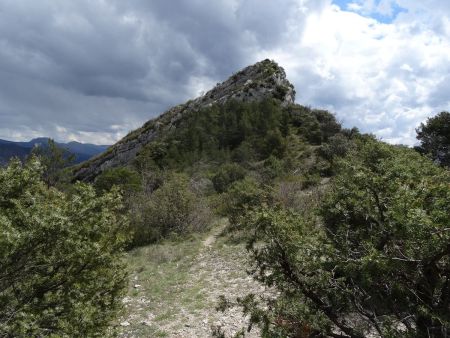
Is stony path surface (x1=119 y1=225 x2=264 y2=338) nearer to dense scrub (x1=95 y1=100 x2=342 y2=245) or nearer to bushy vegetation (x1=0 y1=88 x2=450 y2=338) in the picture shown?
bushy vegetation (x1=0 y1=88 x2=450 y2=338)

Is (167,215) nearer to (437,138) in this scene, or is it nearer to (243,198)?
(243,198)

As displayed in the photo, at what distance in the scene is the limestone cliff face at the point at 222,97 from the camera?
5306 cm

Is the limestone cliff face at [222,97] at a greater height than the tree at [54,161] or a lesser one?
greater

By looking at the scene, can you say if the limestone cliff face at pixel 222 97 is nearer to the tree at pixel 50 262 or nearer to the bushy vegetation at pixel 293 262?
the tree at pixel 50 262

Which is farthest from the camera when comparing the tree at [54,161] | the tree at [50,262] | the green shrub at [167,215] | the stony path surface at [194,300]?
the tree at [54,161]

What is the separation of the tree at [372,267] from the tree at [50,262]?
2.54 meters

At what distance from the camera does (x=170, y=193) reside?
1972 cm

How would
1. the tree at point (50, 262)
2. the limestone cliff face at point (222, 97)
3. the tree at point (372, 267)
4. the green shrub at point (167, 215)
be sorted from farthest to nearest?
the limestone cliff face at point (222, 97)
the green shrub at point (167, 215)
the tree at point (50, 262)
the tree at point (372, 267)

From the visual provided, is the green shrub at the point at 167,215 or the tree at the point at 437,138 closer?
the green shrub at the point at 167,215

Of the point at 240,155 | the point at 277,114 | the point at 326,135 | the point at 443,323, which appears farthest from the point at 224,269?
the point at 277,114

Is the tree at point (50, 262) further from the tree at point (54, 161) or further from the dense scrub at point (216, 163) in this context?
the tree at point (54, 161)

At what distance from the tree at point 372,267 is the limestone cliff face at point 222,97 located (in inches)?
1872

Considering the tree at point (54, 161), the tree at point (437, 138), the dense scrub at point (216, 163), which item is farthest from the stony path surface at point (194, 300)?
the tree at point (437, 138)

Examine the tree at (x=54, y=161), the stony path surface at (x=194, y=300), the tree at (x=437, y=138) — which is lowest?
the stony path surface at (x=194, y=300)
